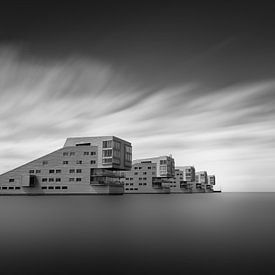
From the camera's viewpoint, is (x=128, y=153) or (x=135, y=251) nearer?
(x=135, y=251)

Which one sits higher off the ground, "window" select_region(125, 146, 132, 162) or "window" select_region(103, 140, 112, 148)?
"window" select_region(103, 140, 112, 148)

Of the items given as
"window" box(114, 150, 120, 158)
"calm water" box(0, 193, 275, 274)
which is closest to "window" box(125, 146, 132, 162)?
"window" box(114, 150, 120, 158)

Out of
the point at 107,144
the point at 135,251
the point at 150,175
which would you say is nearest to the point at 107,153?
the point at 107,144

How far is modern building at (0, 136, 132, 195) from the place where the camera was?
409 ft

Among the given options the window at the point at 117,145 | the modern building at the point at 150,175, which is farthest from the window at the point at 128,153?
the modern building at the point at 150,175

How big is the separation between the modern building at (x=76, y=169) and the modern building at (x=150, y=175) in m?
51.0

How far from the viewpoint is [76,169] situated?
127 m

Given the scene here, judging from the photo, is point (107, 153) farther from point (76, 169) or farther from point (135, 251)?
point (135, 251)

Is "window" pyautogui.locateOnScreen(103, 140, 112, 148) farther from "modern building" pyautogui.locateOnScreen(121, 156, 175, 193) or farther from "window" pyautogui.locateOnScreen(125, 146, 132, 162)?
"modern building" pyautogui.locateOnScreen(121, 156, 175, 193)

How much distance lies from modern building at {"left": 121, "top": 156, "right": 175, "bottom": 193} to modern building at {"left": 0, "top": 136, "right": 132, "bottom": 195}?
167 feet

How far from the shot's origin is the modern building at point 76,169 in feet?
409

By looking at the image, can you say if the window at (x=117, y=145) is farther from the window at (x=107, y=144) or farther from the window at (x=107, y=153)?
the window at (x=107, y=153)

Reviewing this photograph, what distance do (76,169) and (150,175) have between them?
68.3 metres

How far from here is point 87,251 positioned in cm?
1677
